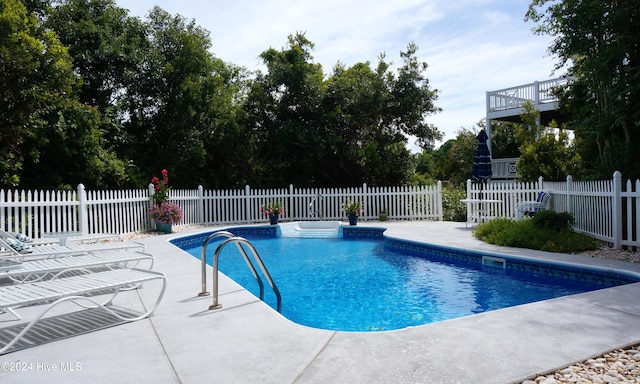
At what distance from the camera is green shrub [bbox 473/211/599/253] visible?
6.89 m

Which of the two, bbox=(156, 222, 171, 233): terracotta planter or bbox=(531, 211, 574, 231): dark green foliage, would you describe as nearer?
bbox=(531, 211, 574, 231): dark green foliage

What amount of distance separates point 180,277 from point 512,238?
5.76 m

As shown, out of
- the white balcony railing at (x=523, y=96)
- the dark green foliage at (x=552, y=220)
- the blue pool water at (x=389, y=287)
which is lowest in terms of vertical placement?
the blue pool water at (x=389, y=287)

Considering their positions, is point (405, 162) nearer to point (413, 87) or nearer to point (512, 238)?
point (413, 87)

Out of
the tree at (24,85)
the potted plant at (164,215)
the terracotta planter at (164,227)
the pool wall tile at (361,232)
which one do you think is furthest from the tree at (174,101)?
the pool wall tile at (361,232)

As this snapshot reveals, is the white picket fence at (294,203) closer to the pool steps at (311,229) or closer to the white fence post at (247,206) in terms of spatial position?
the white fence post at (247,206)

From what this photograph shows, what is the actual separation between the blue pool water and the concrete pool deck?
1.04 meters

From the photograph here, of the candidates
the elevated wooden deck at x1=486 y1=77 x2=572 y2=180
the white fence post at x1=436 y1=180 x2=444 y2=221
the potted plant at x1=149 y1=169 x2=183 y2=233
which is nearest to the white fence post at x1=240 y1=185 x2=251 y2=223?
the potted plant at x1=149 y1=169 x2=183 y2=233

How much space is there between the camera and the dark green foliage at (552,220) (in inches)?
306

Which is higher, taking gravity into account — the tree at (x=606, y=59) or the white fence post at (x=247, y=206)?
the tree at (x=606, y=59)

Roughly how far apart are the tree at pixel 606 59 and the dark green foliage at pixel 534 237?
1680mm

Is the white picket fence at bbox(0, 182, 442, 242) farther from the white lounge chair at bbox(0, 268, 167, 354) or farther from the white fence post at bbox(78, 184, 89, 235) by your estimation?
the white lounge chair at bbox(0, 268, 167, 354)

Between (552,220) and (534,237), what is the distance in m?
0.84

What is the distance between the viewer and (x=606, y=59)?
739cm
